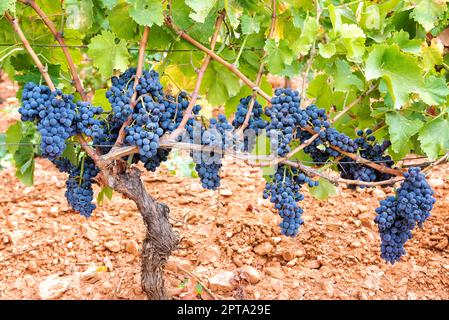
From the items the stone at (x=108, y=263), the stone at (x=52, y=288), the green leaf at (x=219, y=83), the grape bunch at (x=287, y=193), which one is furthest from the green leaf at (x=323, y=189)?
the stone at (x=52, y=288)

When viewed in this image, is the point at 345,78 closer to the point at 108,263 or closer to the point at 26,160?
the point at 26,160

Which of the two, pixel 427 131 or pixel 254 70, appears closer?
pixel 427 131

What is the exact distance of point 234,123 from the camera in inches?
109

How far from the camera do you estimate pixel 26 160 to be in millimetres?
2994

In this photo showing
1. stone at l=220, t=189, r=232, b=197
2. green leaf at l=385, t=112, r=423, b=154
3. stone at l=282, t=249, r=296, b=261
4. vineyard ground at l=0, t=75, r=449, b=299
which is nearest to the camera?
green leaf at l=385, t=112, r=423, b=154

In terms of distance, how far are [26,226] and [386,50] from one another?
117 inches

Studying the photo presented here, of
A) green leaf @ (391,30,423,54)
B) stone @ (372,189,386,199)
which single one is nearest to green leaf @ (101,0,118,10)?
green leaf @ (391,30,423,54)

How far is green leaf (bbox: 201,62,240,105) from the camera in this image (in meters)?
2.97

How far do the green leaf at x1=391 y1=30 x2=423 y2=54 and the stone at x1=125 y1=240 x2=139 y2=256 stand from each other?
2225mm

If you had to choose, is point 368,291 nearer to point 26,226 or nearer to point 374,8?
point 374,8

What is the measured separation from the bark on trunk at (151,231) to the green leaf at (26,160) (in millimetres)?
575

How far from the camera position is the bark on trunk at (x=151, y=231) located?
2697 millimetres

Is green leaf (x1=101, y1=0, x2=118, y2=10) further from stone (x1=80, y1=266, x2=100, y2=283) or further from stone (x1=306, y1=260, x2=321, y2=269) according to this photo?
stone (x1=306, y1=260, x2=321, y2=269)

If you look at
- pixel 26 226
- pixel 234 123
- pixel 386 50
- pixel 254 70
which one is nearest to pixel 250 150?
pixel 234 123
